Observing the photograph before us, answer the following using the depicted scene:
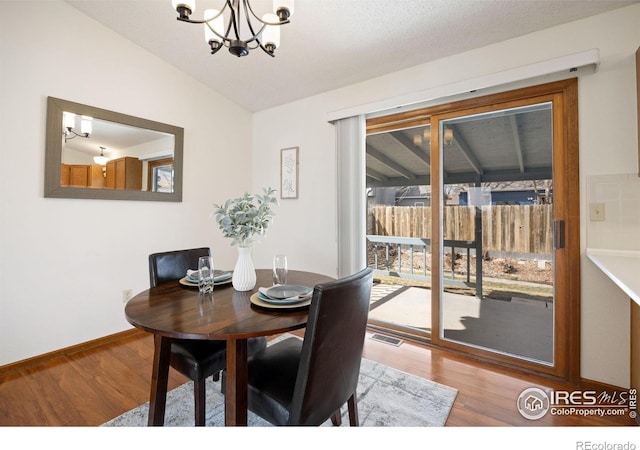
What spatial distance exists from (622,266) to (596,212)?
0.46 m

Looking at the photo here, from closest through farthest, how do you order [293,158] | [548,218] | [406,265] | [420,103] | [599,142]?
[599,142] → [548,218] → [420,103] → [406,265] → [293,158]

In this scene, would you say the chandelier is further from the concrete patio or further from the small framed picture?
the concrete patio

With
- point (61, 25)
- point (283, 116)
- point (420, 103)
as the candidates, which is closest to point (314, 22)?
point (420, 103)

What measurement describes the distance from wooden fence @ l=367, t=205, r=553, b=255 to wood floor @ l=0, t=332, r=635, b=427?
0.92m

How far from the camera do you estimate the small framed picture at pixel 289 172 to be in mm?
3297

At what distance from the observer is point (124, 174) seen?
2656 millimetres

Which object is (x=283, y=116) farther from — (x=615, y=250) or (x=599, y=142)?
(x=615, y=250)

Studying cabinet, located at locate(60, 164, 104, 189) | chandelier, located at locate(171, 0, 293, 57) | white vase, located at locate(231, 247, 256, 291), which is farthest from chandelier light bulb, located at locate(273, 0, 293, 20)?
cabinet, located at locate(60, 164, 104, 189)

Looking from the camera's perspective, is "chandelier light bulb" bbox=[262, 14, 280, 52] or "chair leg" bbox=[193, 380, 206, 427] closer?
"chair leg" bbox=[193, 380, 206, 427]

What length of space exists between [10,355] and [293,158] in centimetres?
283

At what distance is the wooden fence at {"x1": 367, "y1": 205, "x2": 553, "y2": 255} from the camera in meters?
2.12

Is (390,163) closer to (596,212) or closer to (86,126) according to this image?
(596,212)

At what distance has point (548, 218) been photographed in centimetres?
208

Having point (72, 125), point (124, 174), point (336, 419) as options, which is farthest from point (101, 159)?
point (336, 419)
